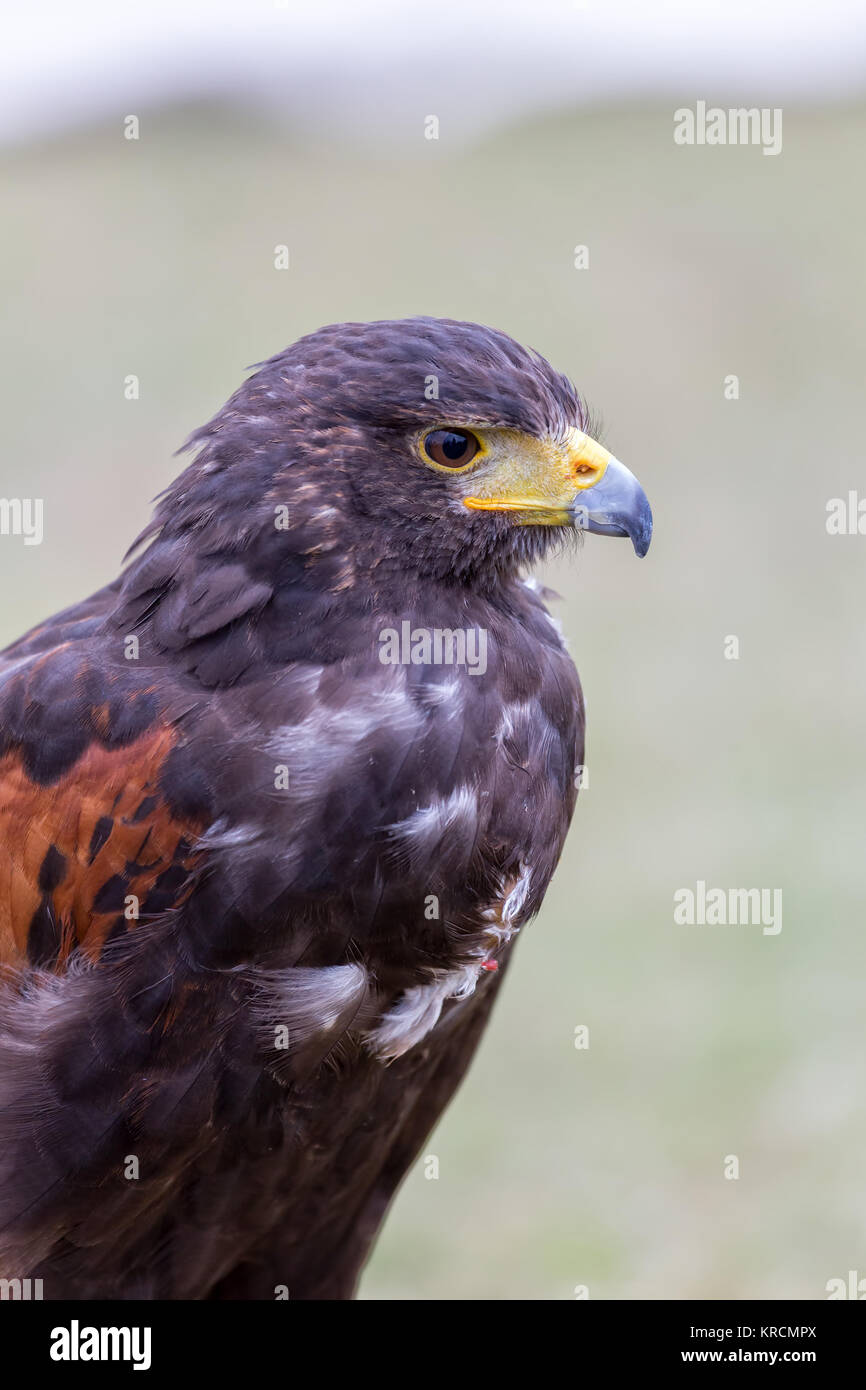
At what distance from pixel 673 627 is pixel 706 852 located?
284 centimetres

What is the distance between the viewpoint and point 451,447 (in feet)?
10.4

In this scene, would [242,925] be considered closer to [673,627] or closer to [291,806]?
[291,806]

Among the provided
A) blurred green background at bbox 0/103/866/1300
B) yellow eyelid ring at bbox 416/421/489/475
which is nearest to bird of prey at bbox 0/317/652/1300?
yellow eyelid ring at bbox 416/421/489/475

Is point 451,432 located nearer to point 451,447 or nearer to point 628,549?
point 451,447

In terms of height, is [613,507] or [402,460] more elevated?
[402,460]

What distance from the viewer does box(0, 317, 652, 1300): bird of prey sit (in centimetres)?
305

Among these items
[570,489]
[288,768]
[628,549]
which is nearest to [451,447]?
[570,489]

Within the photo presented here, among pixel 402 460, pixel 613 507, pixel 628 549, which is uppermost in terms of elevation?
pixel 402 460

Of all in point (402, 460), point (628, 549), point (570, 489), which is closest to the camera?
point (402, 460)

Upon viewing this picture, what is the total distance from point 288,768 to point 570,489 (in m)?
0.88

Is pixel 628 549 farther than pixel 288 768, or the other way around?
pixel 628 549

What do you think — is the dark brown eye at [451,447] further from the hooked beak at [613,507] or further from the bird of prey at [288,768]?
the hooked beak at [613,507]

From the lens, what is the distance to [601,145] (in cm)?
1912
